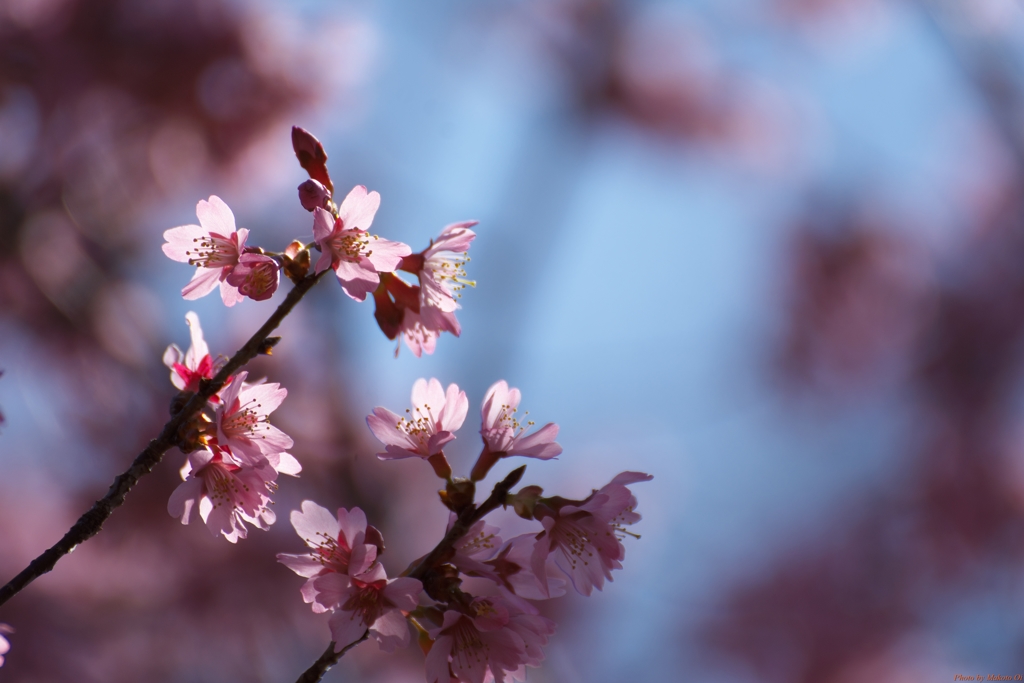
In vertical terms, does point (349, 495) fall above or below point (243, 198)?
below

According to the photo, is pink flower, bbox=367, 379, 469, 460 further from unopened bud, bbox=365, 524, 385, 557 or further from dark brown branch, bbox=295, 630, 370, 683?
dark brown branch, bbox=295, 630, 370, 683

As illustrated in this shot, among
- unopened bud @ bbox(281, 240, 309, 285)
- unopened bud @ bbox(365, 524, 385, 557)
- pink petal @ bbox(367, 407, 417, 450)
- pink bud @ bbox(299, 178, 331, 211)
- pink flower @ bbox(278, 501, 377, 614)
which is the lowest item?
pink flower @ bbox(278, 501, 377, 614)

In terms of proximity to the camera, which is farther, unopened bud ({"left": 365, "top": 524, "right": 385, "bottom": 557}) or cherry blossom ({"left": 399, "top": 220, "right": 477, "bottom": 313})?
cherry blossom ({"left": 399, "top": 220, "right": 477, "bottom": 313})

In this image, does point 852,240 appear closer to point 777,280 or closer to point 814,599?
point 777,280

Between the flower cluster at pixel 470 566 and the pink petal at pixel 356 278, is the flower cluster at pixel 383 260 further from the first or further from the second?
the flower cluster at pixel 470 566

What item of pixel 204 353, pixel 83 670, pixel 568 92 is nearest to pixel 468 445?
pixel 83 670

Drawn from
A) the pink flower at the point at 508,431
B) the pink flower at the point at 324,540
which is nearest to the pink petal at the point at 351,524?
the pink flower at the point at 324,540

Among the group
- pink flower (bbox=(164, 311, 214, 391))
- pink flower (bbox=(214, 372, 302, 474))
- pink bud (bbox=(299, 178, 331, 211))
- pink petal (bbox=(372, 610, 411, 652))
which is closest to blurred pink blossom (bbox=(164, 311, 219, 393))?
pink flower (bbox=(164, 311, 214, 391))

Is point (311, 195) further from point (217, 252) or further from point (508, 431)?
point (508, 431)
